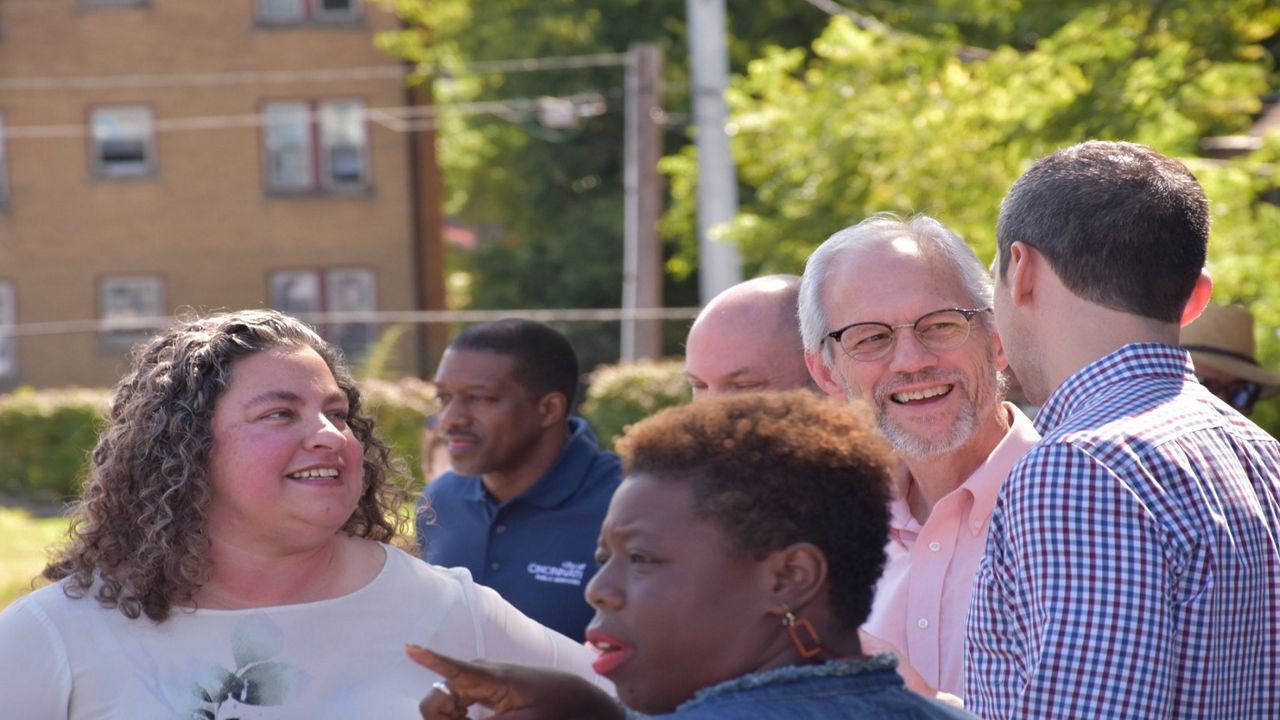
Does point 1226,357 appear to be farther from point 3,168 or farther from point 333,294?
point 3,168

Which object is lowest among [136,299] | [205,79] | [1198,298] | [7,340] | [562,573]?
[7,340]

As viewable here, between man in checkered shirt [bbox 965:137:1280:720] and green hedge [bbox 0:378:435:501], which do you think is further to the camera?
green hedge [bbox 0:378:435:501]

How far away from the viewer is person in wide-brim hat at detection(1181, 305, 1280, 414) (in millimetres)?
5480

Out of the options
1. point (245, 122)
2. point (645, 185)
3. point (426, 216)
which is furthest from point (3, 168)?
point (645, 185)

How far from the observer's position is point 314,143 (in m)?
30.1

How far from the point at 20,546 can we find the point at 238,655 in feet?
44.1

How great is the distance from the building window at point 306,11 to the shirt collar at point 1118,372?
92.8ft

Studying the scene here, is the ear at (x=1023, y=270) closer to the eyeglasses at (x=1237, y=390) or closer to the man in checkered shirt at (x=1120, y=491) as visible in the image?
the man in checkered shirt at (x=1120, y=491)

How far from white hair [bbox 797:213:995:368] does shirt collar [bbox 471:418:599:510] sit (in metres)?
1.35

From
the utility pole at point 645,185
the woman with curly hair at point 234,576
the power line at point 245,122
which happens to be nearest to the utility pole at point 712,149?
the utility pole at point 645,185

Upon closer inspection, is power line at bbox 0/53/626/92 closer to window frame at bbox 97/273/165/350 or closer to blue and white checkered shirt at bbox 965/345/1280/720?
window frame at bbox 97/273/165/350

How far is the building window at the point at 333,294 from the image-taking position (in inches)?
1179

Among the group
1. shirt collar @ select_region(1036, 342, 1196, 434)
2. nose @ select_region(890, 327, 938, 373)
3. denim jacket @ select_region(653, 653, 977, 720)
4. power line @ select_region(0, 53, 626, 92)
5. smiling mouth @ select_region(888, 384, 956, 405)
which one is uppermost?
power line @ select_region(0, 53, 626, 92)

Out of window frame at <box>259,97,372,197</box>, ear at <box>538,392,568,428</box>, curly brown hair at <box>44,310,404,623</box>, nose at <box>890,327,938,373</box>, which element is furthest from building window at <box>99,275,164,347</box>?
nose at <box>890,327,938,373</box>
